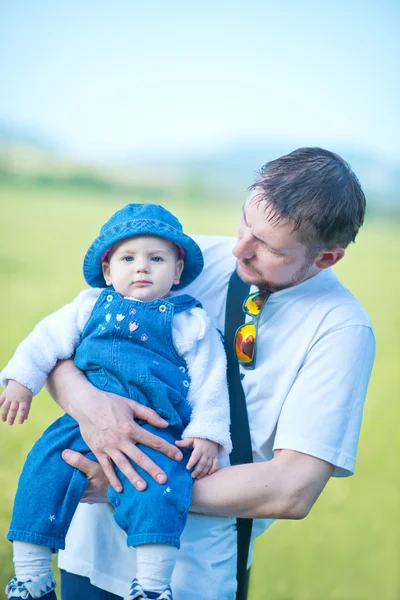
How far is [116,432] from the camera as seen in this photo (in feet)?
5.00

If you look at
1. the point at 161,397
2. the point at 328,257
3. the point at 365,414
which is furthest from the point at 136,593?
the point at 365,414

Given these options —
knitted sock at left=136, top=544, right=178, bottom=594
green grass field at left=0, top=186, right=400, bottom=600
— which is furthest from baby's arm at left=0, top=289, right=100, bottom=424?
green grass field at left=0, top=186, right=400, bottom=600

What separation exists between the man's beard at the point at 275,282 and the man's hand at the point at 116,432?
0.40 meters

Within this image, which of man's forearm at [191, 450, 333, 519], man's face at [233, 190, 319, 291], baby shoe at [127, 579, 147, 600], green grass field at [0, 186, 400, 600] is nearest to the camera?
baby shoe at [127, 579, 147, 600]

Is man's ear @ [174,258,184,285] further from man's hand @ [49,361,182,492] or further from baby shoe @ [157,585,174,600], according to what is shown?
baby shoe @ [157,585,174,600]

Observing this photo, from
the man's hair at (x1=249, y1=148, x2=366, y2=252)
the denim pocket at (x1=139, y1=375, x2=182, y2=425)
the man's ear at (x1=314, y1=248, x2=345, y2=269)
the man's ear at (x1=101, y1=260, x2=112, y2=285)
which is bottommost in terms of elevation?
the denim pocket at (x1=139, y1=375, x2=182, y2=425)

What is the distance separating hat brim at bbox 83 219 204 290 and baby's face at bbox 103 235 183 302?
0.06 feet

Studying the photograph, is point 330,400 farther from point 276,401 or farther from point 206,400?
point 206,400

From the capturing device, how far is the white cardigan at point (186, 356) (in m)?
1.58

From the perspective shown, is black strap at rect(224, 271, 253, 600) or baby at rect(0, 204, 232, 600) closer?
baby at rect(0, 204, 232, 600)

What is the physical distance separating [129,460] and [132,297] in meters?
0.36

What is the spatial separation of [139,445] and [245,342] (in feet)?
1.15

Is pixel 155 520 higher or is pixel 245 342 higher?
pixel 245 342

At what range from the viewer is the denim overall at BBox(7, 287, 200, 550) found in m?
1.46
